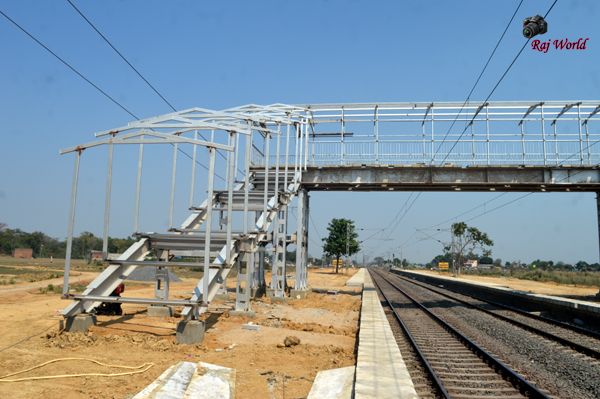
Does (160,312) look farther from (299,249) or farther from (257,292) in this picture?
(299,249)

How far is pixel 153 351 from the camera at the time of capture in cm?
898

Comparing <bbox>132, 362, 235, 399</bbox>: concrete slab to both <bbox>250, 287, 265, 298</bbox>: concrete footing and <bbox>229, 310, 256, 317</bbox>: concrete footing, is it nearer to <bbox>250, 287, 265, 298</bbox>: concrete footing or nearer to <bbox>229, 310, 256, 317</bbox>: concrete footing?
<bbox>229, 310, 256, 317</bbox>: concrete footing

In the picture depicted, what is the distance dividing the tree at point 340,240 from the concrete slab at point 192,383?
65590 mm

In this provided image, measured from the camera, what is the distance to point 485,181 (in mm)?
23703

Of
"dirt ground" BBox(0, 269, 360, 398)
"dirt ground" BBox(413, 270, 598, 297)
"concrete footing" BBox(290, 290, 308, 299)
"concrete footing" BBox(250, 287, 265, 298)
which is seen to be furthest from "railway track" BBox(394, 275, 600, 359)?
"dirt ground" BBox(413, 270, 598, 297)

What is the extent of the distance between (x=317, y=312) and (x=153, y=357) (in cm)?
1021

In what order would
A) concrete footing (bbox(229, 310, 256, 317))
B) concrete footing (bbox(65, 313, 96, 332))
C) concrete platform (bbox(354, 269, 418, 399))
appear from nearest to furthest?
concrete platform (bbox(354, 269, 418, 399)) < concrete footing (bbox(65, 313, 96, 332)) < concrete footing (bbox(229, 310, 256, 317))

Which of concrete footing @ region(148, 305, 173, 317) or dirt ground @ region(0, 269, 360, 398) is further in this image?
concrete footing @ region(148, 305, 173, 317)

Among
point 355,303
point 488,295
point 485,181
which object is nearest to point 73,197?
point 355,303

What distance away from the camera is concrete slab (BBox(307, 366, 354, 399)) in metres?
6.84

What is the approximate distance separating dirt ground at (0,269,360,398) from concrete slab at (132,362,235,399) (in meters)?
0.22

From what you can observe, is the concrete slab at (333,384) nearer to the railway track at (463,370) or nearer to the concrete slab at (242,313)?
the railway track at (463,370)

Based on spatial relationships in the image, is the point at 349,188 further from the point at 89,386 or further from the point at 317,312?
the point at 89,386

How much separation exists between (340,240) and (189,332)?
213 feet
